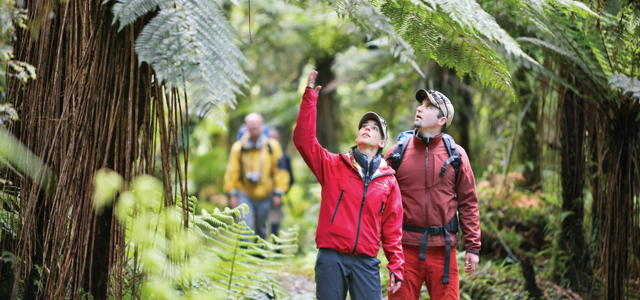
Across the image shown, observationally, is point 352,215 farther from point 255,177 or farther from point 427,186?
point 255,177

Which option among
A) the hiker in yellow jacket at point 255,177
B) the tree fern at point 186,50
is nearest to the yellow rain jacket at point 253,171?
the hiker in yellow jacket at point 255,177

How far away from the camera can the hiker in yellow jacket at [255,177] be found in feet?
22.3

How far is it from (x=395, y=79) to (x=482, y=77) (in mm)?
5040

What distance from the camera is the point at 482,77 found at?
2.58 metres

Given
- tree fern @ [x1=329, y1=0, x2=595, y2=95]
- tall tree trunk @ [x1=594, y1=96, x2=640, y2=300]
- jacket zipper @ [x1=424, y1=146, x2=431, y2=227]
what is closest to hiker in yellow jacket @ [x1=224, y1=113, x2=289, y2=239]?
jacket zipper @ [x1=424, y1=146, x2=431, y2=227]

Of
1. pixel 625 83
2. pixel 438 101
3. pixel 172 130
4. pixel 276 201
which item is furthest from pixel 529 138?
pixel 172 130

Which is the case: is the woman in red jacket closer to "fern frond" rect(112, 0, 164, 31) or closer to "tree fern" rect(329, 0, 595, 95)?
"tree fern" rect(329, 0, 595, 95)

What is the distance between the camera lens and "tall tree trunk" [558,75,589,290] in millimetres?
4570

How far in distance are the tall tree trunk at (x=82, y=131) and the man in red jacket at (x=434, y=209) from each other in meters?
1.84

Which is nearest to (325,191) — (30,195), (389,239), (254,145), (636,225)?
(389,239)

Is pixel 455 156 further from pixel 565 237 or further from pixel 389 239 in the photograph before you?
pixel 565 237

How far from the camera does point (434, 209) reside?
316 centimetres

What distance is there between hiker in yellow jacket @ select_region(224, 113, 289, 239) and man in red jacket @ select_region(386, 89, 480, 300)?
3777 millimetres

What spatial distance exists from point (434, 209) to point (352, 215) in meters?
0.71
